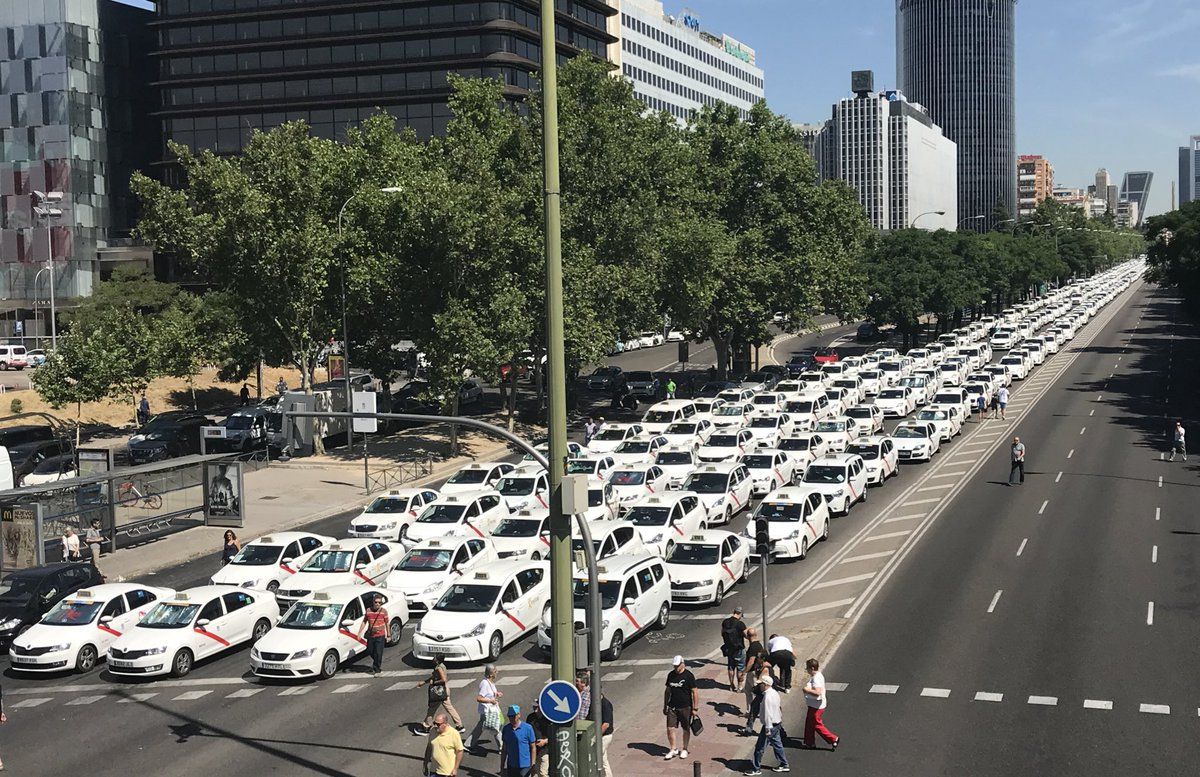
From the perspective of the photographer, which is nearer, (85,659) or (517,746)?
(517,746)

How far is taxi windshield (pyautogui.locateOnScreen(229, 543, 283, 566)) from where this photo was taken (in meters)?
29.9

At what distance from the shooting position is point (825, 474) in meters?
38.8

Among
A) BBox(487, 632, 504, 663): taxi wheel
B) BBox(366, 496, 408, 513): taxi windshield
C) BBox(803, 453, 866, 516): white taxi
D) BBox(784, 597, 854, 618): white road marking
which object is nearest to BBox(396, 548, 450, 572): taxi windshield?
BBox(487, 632, 504, 663): taxi wheel

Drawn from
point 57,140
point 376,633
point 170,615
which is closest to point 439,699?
point 376,633

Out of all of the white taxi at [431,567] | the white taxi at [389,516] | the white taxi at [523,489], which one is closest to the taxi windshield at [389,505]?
the white taxi at [389,516]

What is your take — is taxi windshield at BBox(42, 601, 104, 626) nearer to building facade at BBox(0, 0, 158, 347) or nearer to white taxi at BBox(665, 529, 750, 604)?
white taxi at BBox(665, 529, 750, 604)

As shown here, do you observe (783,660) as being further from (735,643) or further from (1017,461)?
(1017,461)

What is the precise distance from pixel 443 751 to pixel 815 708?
20.0ft

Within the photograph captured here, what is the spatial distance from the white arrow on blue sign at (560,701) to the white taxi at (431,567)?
13968 millimetres

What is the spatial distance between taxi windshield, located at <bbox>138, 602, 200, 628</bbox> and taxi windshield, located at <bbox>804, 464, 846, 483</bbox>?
20501 millimetres

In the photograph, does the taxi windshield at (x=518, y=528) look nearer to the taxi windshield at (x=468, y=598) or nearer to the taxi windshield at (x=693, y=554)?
the taxi windshield at (x=693, y=554)

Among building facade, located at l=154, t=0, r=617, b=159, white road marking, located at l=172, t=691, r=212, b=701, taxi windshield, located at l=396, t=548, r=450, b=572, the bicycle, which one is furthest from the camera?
building facade, located at l=154, t=0, r=617, b=159

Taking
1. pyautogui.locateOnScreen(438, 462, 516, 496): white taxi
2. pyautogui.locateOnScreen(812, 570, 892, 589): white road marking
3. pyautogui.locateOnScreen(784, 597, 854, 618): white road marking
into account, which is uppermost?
pyautogui.locateOnScreen(438, 462, 516, 496): white taxi

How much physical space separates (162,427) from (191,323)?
36.6 feet
